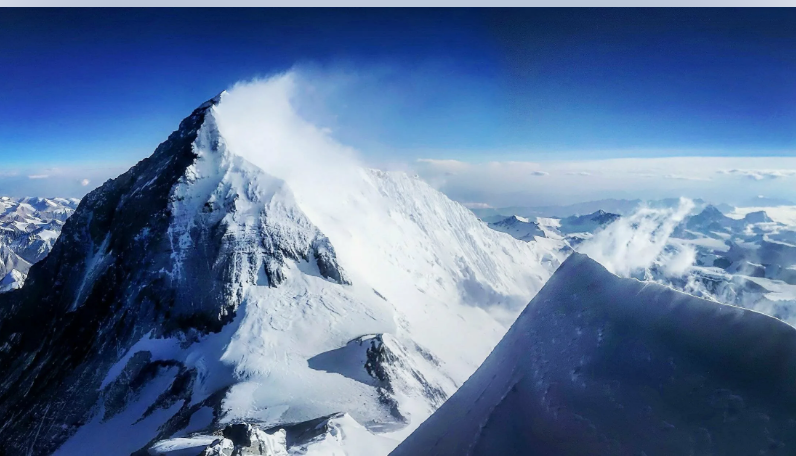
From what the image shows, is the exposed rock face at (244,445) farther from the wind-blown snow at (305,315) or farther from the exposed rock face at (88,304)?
the exposed rock face at (88,304)

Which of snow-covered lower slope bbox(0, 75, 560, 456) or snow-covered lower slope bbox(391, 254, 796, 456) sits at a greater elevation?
snow-covered lower slope bbox(391, 254, 796, 456)

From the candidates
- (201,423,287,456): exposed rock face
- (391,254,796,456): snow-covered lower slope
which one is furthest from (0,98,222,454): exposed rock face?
(391,254,796,456): snow-covered lower slope

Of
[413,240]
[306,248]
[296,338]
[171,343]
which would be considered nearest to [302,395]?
[296,338]

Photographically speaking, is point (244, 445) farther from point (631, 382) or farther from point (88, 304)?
point (88, 304)

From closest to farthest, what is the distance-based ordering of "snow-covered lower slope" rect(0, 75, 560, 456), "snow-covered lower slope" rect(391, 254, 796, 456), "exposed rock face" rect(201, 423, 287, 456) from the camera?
"snow-covered lower slope" rect(391, 254, 796, 456)
"exposed rock face" rect(201, 423, 287, 456)
"snow-covered lower slope" rect(0, 75, 560, 456)

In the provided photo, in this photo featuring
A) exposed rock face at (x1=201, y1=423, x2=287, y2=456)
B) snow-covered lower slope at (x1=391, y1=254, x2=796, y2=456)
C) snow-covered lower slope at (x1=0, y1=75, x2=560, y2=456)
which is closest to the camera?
snow-covered lower slope at (x1=391, y1=254, x2=796, y2=456)

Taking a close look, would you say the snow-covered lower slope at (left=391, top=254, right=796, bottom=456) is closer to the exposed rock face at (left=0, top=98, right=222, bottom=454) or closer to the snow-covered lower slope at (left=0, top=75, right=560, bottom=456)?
the snow-covered lower slope at (left=0, top=75, right=560, bottom=456)

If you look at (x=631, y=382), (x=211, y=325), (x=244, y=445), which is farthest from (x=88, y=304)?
(x=631, y=382)
